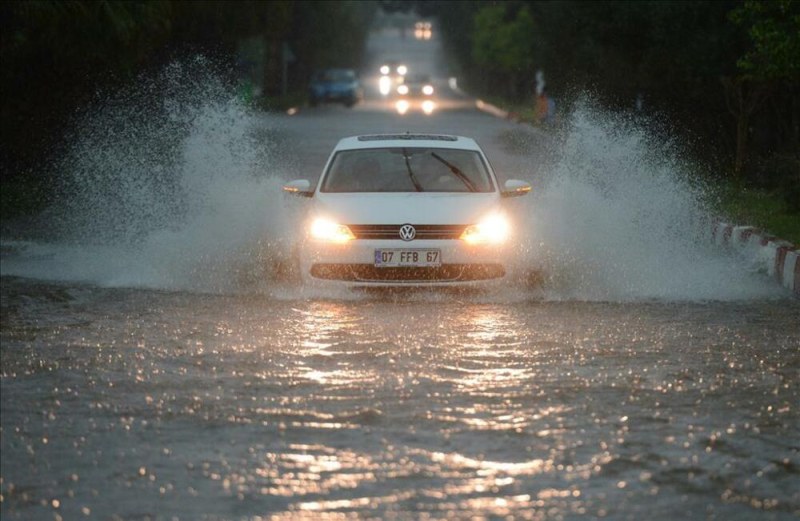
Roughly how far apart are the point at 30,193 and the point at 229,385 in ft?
52.5

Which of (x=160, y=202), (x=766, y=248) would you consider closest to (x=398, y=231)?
(x=766, y=248)

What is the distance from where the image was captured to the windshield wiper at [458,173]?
45.8ft

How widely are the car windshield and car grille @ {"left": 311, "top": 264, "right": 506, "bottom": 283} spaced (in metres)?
1.18

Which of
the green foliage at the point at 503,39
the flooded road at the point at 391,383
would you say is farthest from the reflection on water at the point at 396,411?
the green foliage at the point at 503,39

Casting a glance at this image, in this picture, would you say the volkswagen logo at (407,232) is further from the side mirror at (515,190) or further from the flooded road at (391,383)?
the side mirror at (515,190)

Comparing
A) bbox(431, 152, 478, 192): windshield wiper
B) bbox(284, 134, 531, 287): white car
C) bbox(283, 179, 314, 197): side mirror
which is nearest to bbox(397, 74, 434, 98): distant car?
bbox(431, 152, 478, 192): windshield wiper

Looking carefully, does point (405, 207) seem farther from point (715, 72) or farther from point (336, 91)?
point (336, 91)

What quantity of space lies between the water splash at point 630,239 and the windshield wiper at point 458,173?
77 cm

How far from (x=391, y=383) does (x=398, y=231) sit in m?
3.99

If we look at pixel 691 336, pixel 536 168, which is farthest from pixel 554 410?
pixel 536 168

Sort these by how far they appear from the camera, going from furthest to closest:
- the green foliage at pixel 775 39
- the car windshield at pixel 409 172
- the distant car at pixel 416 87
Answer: the distant car at pixel 416 87, the green foliage at pixel 775 39, the car windshield at pixel 409 172

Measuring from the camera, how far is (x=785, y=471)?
687cm

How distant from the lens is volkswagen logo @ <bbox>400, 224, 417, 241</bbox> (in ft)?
41.7

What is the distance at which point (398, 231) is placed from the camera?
1275 centimetres
